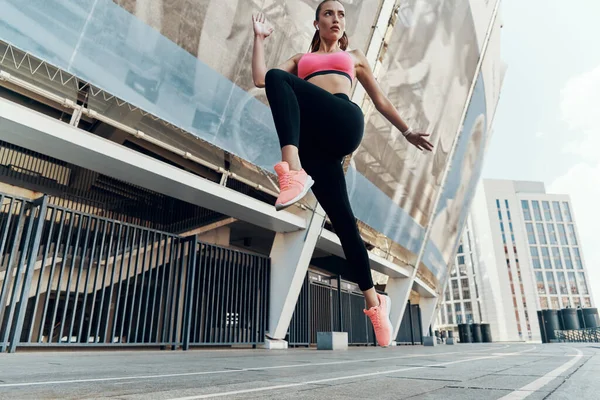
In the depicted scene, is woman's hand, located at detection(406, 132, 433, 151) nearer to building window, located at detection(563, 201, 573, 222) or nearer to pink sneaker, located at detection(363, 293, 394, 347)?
pink sneaker, located at detection(363, 293, 394, 347)

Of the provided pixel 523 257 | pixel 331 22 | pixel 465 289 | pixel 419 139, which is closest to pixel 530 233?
pixel 523 257

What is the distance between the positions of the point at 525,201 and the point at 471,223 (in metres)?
15.4

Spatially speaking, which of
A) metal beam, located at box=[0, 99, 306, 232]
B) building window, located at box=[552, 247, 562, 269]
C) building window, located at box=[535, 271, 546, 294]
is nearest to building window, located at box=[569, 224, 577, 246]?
building window, located at box=[552, 247, 562, 269]

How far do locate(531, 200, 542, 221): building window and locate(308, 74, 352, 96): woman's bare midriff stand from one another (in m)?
83.1

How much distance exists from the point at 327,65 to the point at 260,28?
0.41 meters

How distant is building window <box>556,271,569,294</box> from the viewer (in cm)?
6625

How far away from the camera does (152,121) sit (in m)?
7.81

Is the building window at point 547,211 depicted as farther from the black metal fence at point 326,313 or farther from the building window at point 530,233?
the black metal fence at point 326,313

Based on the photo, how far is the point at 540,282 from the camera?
6625cm

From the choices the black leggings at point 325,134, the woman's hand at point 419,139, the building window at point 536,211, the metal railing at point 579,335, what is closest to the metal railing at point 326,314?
→ the woman's hand at point 419,139

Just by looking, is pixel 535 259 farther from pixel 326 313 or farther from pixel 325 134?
pixel 325 134

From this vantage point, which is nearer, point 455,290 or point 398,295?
Answer: point 398,295

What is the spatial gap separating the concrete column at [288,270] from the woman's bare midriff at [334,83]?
925 cm

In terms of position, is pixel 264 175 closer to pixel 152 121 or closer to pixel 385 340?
pixel 152 121
